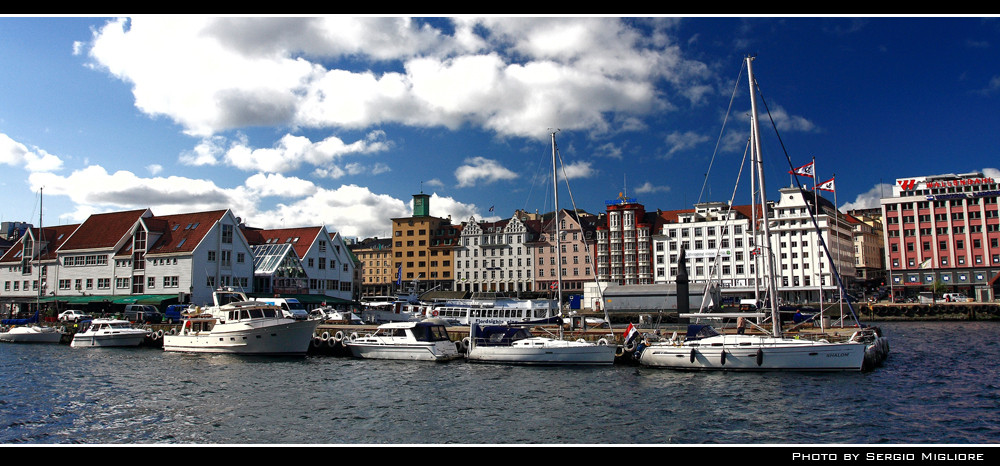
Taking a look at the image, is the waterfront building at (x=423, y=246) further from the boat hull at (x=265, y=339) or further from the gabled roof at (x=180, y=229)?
the boat hull at (x=265, y=339)

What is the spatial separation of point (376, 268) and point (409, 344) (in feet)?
478

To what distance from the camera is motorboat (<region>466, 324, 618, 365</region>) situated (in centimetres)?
3797

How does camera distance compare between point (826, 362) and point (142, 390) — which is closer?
point (142, 390)

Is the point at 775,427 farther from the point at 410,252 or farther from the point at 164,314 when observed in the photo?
the point at 410,252

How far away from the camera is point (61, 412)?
82.3ft

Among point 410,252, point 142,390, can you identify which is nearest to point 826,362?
Result: point 142,390

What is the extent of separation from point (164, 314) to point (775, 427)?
6659 cm

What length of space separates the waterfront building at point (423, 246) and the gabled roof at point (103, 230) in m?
73.3

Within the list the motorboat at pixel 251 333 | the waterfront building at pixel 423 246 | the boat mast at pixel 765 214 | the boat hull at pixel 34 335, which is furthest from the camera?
the waterfront building at pixel 423 246

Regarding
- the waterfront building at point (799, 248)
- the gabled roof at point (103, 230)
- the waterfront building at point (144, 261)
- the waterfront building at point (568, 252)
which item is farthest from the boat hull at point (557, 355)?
the waterfront building at point (568, 252)

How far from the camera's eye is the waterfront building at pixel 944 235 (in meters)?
118

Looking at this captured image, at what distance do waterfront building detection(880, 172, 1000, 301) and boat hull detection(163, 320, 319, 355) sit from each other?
106862 mm

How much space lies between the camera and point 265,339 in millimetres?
45969
